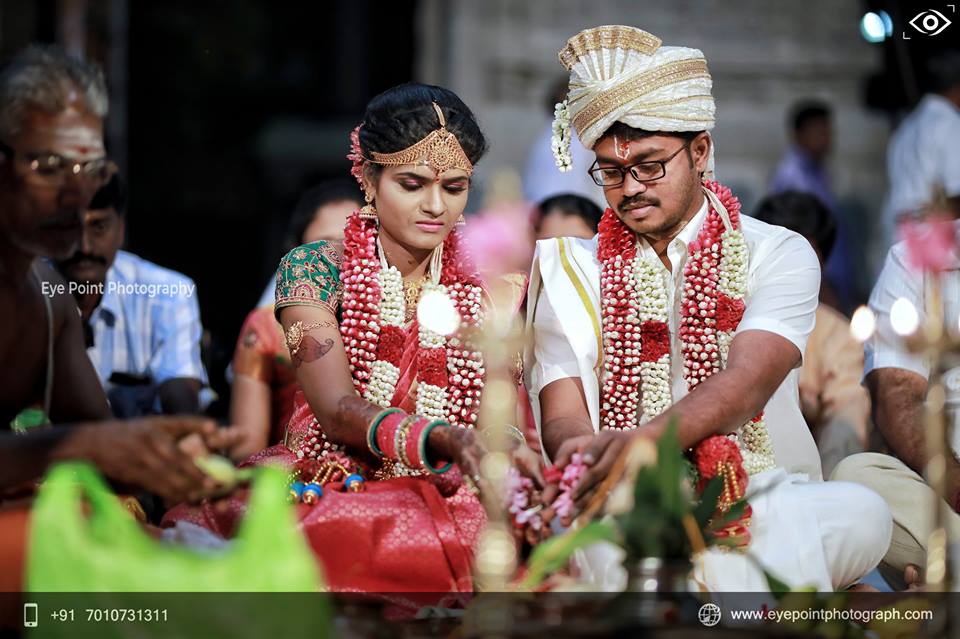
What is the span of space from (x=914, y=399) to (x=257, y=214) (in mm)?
10574

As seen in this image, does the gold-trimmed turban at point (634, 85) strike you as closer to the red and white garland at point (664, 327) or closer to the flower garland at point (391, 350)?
the red and white garland at point (664, 327)

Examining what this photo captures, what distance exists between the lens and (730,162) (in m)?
9.53

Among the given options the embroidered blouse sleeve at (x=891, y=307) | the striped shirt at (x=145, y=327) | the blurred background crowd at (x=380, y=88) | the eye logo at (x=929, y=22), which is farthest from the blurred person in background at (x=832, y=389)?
the striped shirt at (x=145, y=327)

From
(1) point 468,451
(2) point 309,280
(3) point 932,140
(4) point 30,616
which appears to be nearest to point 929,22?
(3) point 932,140

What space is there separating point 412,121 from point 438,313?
0.59 metres

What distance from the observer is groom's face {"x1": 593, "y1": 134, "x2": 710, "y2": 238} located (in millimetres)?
4332

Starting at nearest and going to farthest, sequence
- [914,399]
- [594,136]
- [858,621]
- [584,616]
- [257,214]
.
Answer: [584,616] < [858,621] < [594,136] < [914,399] < [257,214]

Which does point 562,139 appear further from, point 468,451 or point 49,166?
point 49,166

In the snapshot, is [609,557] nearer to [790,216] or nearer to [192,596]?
[192,596]

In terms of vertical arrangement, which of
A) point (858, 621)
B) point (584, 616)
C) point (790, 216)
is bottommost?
point (858, 621)

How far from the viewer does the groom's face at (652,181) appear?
4.33 meters

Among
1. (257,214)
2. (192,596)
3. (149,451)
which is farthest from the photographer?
(257,214)

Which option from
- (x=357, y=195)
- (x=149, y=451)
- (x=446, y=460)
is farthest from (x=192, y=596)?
(x=357, y=195)

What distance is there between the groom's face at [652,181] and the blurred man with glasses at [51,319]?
161 centimetres
